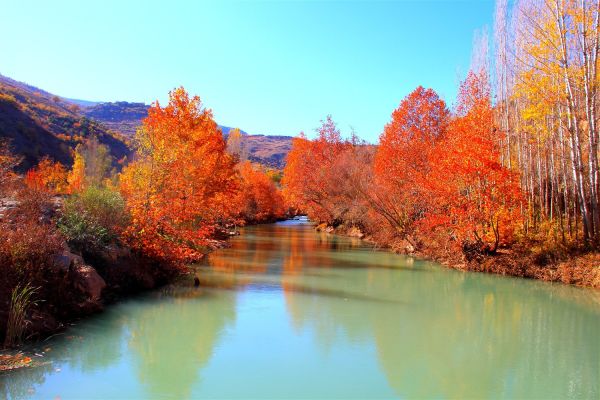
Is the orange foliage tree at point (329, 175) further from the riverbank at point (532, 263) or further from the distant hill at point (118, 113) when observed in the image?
the distant hill at point (118, 113)

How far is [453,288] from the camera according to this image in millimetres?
16578

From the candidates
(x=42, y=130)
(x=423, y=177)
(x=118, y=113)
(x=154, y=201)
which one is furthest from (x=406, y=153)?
Answer: (x=118, y=113)

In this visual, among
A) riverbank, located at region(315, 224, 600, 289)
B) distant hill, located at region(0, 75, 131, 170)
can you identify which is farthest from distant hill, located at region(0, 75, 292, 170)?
riverbank, located at region(315, 224, 600, 289)

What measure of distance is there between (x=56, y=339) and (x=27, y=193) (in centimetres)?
486

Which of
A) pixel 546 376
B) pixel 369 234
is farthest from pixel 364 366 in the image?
pixel 369 234

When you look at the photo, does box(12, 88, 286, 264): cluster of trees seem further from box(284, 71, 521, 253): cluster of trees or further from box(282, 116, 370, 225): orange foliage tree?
box(282, 116, 370, 225): orange foliage tree

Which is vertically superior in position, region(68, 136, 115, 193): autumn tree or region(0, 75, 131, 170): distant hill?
region(0, 75, 131, 170): distant hill

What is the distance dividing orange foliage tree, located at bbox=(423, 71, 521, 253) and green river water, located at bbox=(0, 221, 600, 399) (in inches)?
124

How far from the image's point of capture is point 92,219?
13.0 meters

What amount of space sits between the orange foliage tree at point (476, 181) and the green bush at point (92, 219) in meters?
12.9

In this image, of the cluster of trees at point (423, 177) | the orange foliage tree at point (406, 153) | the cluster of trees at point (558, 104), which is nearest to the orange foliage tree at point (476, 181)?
the cluster of trees at point (423, 177)

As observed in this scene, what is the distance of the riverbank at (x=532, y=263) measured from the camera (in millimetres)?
16141

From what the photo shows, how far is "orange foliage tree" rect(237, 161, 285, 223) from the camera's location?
5054 cm

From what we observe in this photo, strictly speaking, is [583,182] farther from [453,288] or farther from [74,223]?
[74,223]
